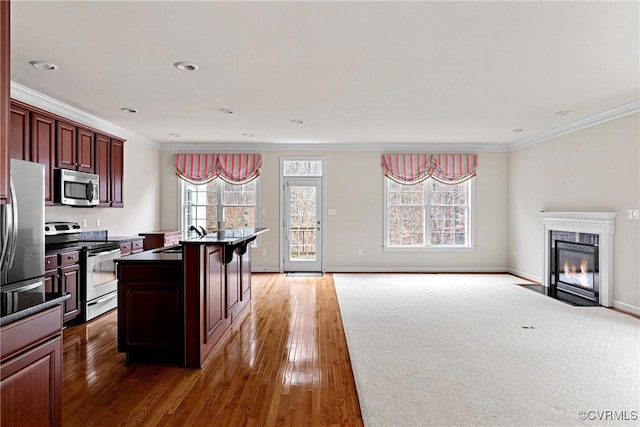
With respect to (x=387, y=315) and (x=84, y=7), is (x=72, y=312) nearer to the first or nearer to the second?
(x=84, y=7)

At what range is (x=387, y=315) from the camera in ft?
14.8

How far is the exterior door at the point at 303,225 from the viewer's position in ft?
24.6

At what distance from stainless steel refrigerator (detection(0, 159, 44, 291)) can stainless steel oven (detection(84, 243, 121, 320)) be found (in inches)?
29.4

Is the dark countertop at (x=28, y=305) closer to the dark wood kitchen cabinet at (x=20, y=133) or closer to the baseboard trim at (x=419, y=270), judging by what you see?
the dark wood kitchen cabinet at (x=20, y=133)

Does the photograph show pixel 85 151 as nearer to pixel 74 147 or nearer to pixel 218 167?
pixel 74 147

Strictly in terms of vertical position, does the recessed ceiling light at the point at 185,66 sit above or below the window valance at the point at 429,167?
above

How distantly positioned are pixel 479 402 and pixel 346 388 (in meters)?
0.88

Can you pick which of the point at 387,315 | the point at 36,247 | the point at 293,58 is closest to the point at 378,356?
the point at 387,315

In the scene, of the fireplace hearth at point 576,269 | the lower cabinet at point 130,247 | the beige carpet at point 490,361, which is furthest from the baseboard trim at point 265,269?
the fireplace hearth at point 576,269

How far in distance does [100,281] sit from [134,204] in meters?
2.25

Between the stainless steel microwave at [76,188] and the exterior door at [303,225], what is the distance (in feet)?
11.3

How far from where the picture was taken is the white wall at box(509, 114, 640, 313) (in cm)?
464

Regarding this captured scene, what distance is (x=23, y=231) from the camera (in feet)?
11.0

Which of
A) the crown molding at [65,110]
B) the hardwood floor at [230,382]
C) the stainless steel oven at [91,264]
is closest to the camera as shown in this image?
the hardwood floor at [230,382]
